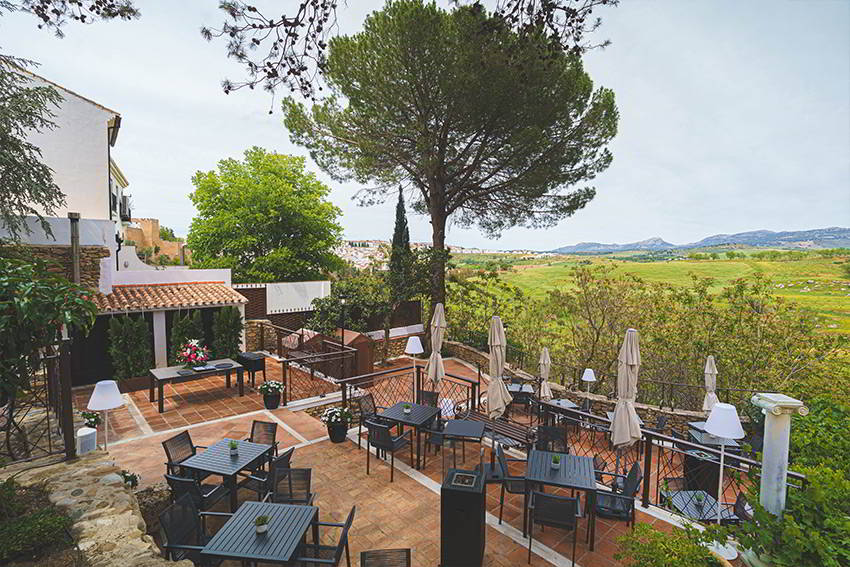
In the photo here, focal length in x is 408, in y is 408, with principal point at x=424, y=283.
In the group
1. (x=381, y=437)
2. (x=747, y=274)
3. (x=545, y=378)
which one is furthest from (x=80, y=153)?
(x=747, y=274)

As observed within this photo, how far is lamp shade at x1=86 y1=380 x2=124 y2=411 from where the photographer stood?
5.65 metres

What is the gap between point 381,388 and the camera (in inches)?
487

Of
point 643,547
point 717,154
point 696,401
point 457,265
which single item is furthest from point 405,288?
point 717,154

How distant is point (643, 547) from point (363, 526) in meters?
3.40

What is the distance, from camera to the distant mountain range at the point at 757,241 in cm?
1392

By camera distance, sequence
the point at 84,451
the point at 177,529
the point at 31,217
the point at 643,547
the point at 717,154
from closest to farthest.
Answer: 1. the point at 643,547
2. the point at 177,529
3. the point at 84,451
4. the point at 31,217
5. the point at 717,154

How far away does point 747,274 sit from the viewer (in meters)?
12.3

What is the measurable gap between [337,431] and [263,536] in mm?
3806

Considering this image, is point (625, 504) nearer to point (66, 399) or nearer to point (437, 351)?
point (437, 351)

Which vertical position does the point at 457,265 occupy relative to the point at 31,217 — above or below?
below

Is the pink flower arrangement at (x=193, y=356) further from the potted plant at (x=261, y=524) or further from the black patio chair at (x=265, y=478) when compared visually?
the potted plant at (x=261, y=524)

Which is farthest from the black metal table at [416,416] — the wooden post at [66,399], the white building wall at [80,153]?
the white building wall at [80,153]

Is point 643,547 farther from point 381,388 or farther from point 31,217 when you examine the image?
point 31,217

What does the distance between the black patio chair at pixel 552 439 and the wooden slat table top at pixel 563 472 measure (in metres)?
1.12
